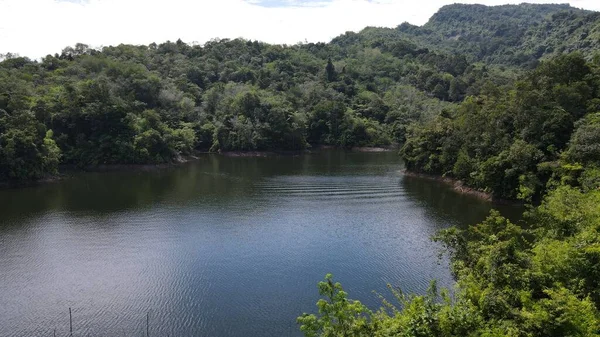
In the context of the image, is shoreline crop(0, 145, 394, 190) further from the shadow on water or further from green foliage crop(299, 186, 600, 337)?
green foliage crop(299, 186, 600, 337)

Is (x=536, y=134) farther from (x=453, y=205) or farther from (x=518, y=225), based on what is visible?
(x=518, y=225)

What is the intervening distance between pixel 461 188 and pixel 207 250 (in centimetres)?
2992

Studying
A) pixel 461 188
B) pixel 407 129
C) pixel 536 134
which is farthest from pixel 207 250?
pixel 407 129

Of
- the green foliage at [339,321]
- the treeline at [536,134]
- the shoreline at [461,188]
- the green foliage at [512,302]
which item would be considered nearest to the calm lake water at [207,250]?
the shoreline at [461,188]

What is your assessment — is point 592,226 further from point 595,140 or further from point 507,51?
point 507,51

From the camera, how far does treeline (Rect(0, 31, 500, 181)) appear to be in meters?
64.1

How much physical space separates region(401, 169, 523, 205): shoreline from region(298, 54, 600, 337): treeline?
815 millimetres

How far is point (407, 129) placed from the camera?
3051 inches

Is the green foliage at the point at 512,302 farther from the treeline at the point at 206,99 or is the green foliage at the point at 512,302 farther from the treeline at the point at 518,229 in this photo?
the treeline at the point at 206,99

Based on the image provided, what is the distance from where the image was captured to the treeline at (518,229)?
45.6 feet

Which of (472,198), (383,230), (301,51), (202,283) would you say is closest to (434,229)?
(383,230)

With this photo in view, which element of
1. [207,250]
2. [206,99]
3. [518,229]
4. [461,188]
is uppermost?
[206,99]

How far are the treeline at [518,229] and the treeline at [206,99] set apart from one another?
34390 millimetres

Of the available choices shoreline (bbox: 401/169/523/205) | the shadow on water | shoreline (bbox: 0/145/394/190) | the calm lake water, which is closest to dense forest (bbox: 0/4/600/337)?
shoreline (bbox: 401/169/523/205)
